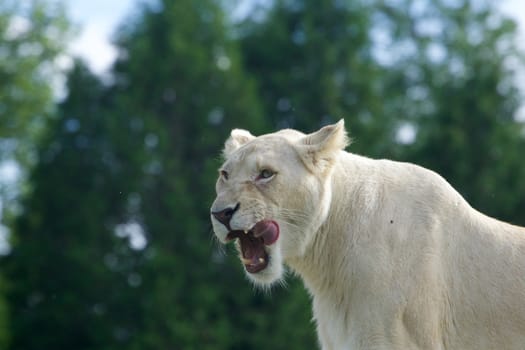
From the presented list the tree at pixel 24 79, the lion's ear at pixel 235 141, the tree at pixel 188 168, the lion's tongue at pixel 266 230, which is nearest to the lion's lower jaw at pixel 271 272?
the lion's tongue at pixel 266 230

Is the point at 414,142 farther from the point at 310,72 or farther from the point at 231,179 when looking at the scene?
the point at 231,179

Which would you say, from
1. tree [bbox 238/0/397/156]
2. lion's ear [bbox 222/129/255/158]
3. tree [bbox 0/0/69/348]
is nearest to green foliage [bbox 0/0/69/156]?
tree [bbox 0/0/69/348]

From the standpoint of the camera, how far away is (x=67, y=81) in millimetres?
38656

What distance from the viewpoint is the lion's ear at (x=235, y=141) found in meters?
8.56

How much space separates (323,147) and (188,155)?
1110 inches

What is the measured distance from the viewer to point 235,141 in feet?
28.5

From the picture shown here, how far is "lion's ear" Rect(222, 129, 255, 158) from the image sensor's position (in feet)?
28.1

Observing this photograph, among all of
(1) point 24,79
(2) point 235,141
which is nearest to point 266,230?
(2) point 235,141

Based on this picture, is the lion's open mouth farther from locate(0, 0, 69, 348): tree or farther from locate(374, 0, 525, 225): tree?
locate(0, 0, 69, 348): tree

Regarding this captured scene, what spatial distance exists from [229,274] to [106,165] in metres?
6.56

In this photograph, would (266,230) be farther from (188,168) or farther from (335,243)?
(188,168)

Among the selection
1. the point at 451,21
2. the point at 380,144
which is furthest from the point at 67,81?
the point at 451,21

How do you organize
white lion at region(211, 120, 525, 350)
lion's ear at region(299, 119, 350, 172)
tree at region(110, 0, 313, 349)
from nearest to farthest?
1. white lion at region(211, 120, 525, 350)
2. lion's ear at region(299, 119, 350, 172)
3. tree at region(110, 0, 313, 349)

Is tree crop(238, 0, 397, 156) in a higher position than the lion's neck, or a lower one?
higher
